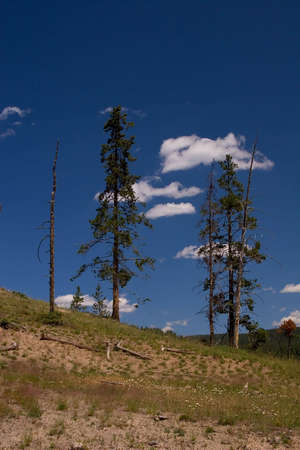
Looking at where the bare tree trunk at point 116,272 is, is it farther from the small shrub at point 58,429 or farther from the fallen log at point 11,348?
the small shrub at point 58,429

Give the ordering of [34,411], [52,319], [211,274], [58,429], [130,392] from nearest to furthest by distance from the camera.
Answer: [58,429] → [34,411] → [130,392] → [52,319] → [211,274]

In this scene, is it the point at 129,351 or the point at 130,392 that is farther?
the point at 129,351

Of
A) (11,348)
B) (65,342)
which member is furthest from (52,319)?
(11,348)

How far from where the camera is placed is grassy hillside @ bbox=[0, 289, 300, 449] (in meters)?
10.5

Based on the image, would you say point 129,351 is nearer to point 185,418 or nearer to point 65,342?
point 65,342

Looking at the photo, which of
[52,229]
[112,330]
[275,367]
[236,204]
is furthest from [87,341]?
[236,204]

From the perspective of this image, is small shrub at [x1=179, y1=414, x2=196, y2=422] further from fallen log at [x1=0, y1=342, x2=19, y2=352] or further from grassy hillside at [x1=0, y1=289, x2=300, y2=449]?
fallen log at [x1=0, y1=342, x2=19, y2=352]

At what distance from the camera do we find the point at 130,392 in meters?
15.6

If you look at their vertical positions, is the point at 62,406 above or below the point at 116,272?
below

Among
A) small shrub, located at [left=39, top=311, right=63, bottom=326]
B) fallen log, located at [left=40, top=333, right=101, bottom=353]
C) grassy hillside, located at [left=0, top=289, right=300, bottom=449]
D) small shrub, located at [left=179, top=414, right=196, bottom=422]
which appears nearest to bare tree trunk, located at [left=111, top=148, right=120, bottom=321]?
grassy hillside, located at [left=0, top=289, right=300, bottom=449]

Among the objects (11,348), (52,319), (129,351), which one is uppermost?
(52,319)

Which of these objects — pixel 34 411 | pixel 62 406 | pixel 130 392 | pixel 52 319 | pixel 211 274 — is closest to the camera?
pixel 34 411

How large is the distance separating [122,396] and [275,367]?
12.3 metres

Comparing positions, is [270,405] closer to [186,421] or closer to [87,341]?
[186,421]
